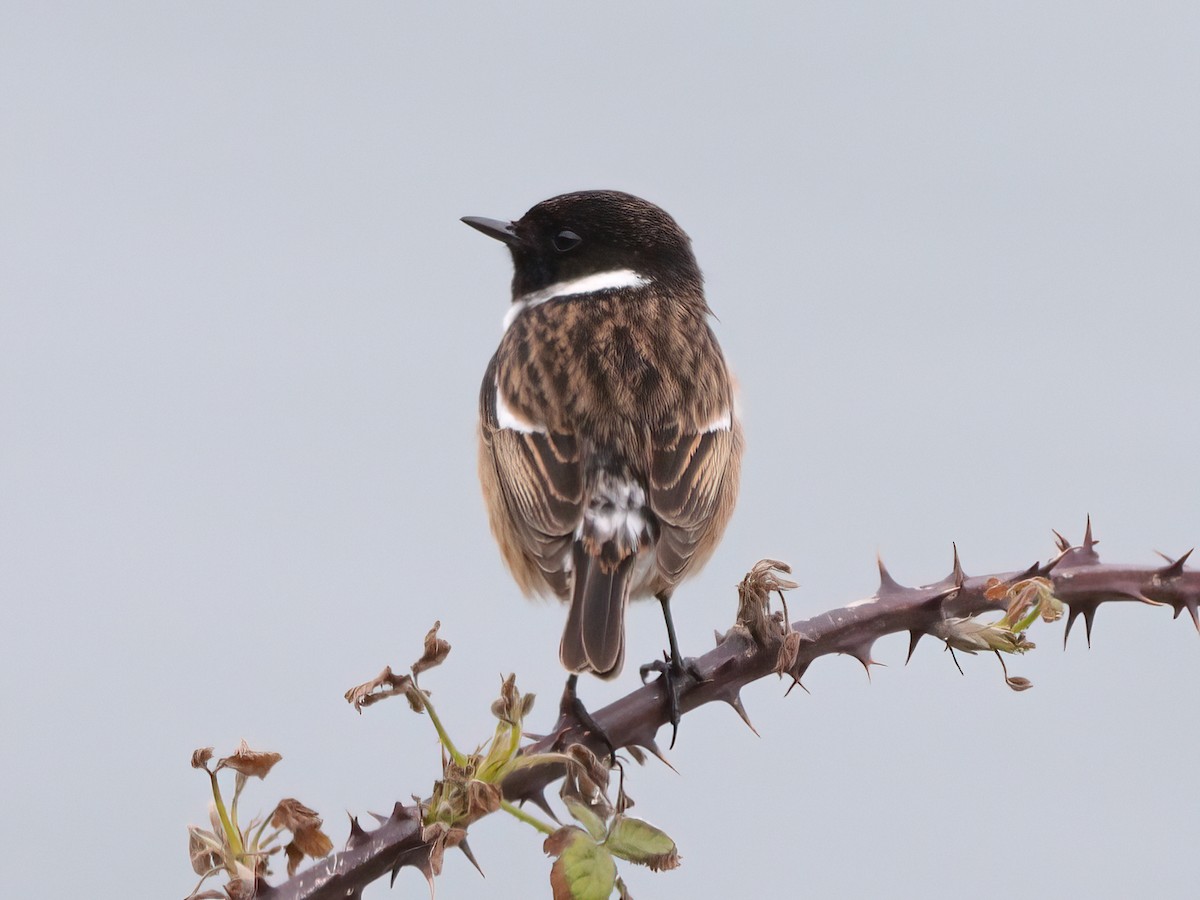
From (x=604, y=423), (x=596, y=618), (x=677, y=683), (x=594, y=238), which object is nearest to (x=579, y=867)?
(x=677, y=683)

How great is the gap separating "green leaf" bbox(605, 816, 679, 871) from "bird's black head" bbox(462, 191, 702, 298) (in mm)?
2779

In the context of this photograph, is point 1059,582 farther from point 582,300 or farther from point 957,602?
point 582,300

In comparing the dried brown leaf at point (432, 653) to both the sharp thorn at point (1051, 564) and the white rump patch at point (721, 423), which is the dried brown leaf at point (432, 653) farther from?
the white rump patch at point (721, 423)

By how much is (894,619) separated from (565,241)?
243cm

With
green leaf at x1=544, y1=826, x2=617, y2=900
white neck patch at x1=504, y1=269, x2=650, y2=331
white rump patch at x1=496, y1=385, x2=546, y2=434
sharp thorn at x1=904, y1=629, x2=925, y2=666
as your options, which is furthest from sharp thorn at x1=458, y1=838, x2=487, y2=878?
white neck patch at x1=504, y1=269, x2=650, y2=331

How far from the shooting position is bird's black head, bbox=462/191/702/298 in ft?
14.6

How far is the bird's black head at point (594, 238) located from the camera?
14.6 feet

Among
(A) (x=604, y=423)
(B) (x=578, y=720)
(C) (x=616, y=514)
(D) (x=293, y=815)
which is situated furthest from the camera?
(A) (x=604, y=423)

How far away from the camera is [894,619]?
7.64 feet

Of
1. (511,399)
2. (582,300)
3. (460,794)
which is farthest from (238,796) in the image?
(582,300)

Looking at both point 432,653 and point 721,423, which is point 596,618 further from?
point 432,653

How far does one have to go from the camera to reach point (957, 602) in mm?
2330

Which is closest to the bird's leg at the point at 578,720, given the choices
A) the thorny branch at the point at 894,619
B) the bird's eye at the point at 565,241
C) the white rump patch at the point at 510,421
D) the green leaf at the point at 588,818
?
the thorny branch at the point at 894,619

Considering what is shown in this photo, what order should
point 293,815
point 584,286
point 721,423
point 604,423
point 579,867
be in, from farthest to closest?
1. point 584,286
2. point 721,423
3. point 604,423
4. point 293,815
5. point 579,867
